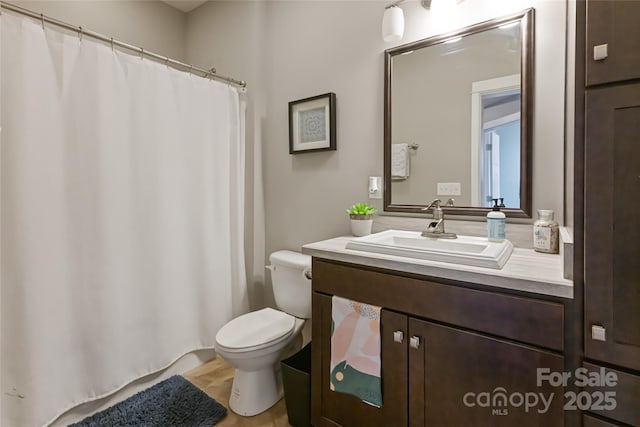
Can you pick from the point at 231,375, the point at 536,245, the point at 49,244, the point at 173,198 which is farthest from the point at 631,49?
the point at 231,375

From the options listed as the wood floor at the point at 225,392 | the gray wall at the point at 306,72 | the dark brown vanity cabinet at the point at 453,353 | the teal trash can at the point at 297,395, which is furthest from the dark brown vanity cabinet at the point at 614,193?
the wood floor at the point at 225,392

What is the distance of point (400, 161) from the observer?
1682 millimetres

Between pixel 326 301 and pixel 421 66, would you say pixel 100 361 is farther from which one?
pixel 421 66

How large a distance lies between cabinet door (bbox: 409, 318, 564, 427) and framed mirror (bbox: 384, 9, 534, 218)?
636 mm

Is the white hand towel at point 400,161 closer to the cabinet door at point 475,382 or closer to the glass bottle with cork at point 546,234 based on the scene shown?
the glass bottle with cork at point 546,234

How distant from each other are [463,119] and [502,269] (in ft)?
2.64

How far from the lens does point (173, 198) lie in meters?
1.90

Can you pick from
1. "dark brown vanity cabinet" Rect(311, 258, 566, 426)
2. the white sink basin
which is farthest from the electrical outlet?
"dark brown vanity cabinet" Rect(311, 258, 566, 426)

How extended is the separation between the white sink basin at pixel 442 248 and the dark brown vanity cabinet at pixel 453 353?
90 millimetres

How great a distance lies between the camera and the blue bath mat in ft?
5.16

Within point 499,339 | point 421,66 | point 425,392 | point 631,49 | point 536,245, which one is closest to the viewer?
point 631,49

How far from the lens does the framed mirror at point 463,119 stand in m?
1.35

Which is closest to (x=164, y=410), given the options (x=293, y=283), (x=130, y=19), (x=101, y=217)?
(x=293, y=283)

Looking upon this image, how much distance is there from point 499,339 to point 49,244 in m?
1.85
